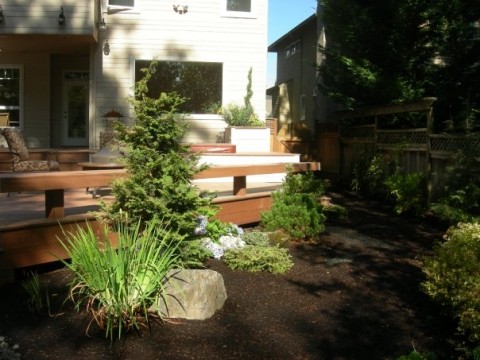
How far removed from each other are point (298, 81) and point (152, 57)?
12.2 m

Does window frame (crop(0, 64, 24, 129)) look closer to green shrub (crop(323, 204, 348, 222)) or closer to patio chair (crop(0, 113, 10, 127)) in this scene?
patio chair (crop(0, 113, 10, 127))

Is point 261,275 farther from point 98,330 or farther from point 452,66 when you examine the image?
point 452,66

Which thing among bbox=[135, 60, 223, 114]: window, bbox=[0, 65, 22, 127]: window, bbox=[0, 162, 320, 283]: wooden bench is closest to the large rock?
bbox=[0, 162, 320, 283]: wooden bench

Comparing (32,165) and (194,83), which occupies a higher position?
(194,83)

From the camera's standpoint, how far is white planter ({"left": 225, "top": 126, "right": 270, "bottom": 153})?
13448mm

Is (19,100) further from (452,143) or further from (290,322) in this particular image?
(290,322)

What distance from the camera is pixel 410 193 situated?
938cm

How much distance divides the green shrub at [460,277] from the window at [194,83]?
10.3m

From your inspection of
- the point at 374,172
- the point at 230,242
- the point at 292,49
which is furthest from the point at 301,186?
the point at 292,49

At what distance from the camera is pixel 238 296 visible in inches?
196

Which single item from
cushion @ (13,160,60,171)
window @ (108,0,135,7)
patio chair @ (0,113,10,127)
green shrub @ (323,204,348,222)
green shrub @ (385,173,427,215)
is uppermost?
window @ (108,0,135,7)

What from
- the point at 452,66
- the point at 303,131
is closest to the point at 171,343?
the point at 452,66

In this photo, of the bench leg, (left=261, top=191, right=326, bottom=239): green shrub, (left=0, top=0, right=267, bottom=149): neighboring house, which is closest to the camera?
the bench leg

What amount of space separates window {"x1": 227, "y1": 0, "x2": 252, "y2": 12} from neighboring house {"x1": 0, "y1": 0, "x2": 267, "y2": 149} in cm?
3
